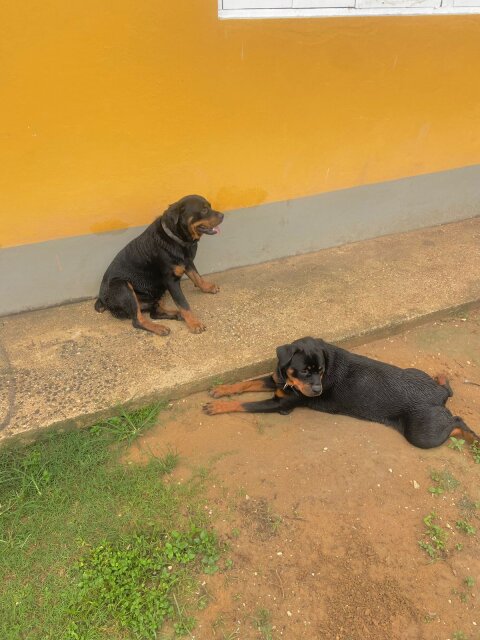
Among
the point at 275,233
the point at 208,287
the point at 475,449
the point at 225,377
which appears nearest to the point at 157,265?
the point at 208,287

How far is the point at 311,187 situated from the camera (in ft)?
15.9

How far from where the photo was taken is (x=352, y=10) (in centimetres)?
402

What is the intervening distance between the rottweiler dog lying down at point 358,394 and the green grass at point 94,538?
80 cm

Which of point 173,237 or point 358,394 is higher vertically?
point 173,237

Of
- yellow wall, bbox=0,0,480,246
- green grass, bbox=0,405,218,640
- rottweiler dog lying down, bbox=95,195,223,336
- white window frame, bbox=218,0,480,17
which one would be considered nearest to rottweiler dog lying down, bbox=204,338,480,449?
green grass, bbox=0,405,218,640

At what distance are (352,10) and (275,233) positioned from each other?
215 cm

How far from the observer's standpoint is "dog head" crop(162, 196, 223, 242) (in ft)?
11.8

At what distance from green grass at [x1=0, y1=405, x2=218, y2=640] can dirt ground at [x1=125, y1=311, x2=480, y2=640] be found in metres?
0.15

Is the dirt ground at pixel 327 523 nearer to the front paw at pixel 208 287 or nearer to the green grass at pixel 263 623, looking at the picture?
the green grass at pixel 263 623

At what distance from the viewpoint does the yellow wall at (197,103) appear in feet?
10.8

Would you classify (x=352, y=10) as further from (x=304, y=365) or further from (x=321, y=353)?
(x=304, y=365)

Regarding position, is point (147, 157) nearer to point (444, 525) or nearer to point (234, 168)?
point (234, 168)

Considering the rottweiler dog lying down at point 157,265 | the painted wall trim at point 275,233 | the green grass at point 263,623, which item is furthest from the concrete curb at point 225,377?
the green grass at point 263,623

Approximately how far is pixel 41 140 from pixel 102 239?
0.96 m
